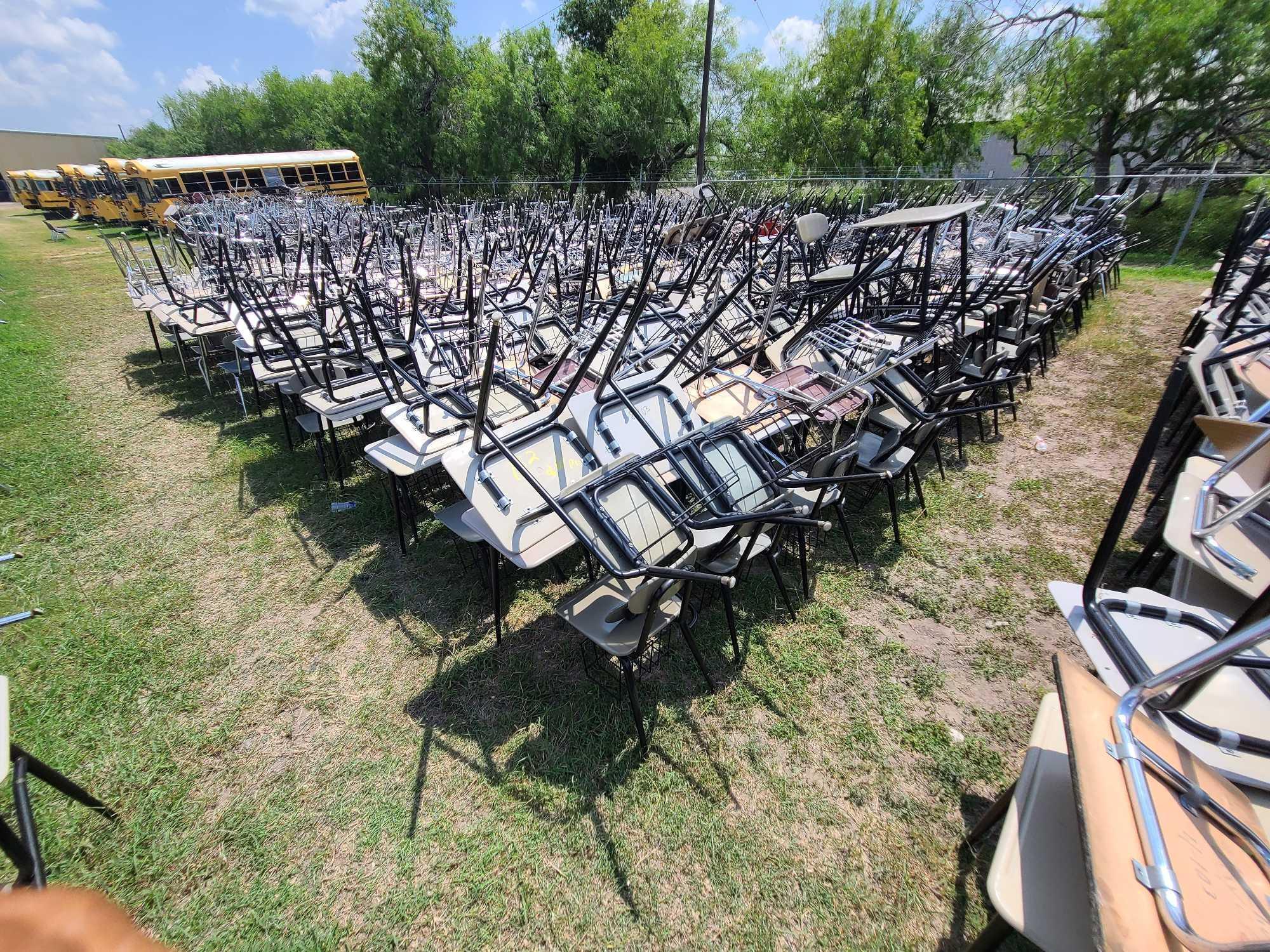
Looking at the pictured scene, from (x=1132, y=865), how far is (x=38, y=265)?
21538 mm

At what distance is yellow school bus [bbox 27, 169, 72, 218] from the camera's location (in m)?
29.1

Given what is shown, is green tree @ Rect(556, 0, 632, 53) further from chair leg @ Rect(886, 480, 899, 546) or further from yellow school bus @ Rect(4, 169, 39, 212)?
yellow school bus @ Rect(4, 169, 39, 212)

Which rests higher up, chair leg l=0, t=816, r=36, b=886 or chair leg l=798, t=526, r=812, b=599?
chair leg l=0, t=816, r=36, b=886

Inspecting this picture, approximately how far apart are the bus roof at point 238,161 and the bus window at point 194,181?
0.16m

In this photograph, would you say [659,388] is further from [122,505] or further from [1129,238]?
[1129,238]

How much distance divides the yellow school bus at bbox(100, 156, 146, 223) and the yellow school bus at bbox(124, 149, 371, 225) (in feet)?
2.25

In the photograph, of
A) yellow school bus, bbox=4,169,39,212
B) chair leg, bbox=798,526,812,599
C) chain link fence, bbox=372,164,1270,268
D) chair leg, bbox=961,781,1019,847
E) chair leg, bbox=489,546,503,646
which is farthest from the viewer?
yellow school bus, bbox=4,169,39,212

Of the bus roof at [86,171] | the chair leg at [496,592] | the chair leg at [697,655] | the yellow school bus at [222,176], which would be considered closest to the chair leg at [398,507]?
the chair leg at [496,592]

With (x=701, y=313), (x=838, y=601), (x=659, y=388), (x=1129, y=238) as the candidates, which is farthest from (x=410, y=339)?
(x=1129, y=238)

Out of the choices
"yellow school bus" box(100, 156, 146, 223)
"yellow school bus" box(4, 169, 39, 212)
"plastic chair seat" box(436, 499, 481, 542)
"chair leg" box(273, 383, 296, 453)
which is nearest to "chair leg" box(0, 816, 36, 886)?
"plastic chair seat" box(436, 499, 481, 542)

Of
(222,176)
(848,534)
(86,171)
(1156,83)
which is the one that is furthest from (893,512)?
(86,171)

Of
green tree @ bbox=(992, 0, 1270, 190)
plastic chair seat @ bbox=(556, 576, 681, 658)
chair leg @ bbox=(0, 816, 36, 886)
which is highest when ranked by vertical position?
green tree @ bbox=(992, 0, 1270, 190)

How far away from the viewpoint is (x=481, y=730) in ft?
7.88

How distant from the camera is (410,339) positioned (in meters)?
3.90
